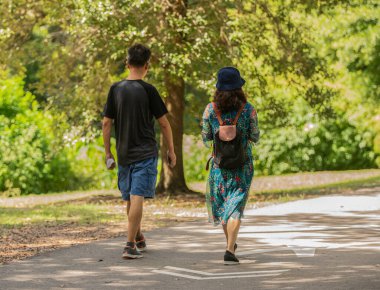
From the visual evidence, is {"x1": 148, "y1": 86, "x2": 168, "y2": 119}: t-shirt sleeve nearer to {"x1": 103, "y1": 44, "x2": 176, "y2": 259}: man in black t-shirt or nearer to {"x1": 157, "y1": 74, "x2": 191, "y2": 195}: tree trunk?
{"x1": 103, "y1": 44, "x2": 176, "y2": 259}: man in black t-shirt

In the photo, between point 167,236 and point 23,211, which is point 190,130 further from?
point 167,236

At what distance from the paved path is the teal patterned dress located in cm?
47

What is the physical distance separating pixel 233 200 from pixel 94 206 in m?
6.86

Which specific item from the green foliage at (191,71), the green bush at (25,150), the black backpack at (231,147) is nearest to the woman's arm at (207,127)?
the black backpack at (231,147)

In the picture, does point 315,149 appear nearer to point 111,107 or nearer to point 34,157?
point 34,157

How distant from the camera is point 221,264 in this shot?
821 centimetres

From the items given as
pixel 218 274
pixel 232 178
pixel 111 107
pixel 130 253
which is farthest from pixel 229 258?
pixel 111 107

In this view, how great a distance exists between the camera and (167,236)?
10.1 meters

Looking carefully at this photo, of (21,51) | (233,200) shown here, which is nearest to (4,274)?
(233,200)

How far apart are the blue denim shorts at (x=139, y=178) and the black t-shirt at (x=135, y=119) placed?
5 cm

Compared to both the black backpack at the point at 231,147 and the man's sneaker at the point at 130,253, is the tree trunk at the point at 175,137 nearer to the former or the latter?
the man's sneaker at the point at 130,253

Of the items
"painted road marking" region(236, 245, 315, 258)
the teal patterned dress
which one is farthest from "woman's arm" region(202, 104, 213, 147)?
"painted road marking" region(236, 245, 315, 258)

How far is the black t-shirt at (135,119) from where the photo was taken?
845cm

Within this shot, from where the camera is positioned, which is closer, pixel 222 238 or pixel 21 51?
pixel 222 238
